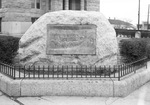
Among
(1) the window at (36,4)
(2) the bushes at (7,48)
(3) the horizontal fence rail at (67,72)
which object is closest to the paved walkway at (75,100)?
(3) the horizontal fence rail at (67,72)

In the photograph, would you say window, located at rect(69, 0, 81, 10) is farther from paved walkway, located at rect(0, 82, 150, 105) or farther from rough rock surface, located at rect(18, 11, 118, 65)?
paved walkway, located at rect(0, 82, 150, 105)

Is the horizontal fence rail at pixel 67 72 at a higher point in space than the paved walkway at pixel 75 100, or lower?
higher

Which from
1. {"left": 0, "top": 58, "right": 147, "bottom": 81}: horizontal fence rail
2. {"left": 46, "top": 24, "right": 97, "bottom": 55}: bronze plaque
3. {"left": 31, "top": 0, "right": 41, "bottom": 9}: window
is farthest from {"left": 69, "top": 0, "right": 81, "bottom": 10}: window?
{"left": 46, "top": 24, "right": 97, "bottom": 55}: bronze plaque

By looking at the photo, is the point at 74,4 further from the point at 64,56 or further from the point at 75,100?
the point at 75,100

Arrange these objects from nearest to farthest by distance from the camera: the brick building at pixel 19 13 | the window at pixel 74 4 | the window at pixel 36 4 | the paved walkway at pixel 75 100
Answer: the paved walkway at pixel 75 100 → the brick building at pixel 19 13 → the window at pixel 36 4 → the window at pixel 74 4

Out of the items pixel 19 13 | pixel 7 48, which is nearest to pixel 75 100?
pixel 7 48

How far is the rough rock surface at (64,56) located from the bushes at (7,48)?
2.96 feet

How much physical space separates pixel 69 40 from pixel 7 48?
2.48 meters

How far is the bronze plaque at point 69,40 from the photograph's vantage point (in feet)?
23.6

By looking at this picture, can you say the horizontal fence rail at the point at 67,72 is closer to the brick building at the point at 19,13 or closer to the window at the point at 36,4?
the brick building at the point at 19,13

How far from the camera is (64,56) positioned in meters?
7.22

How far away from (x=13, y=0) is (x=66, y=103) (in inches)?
764

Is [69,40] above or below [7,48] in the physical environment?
above

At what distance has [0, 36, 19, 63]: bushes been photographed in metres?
7.88
